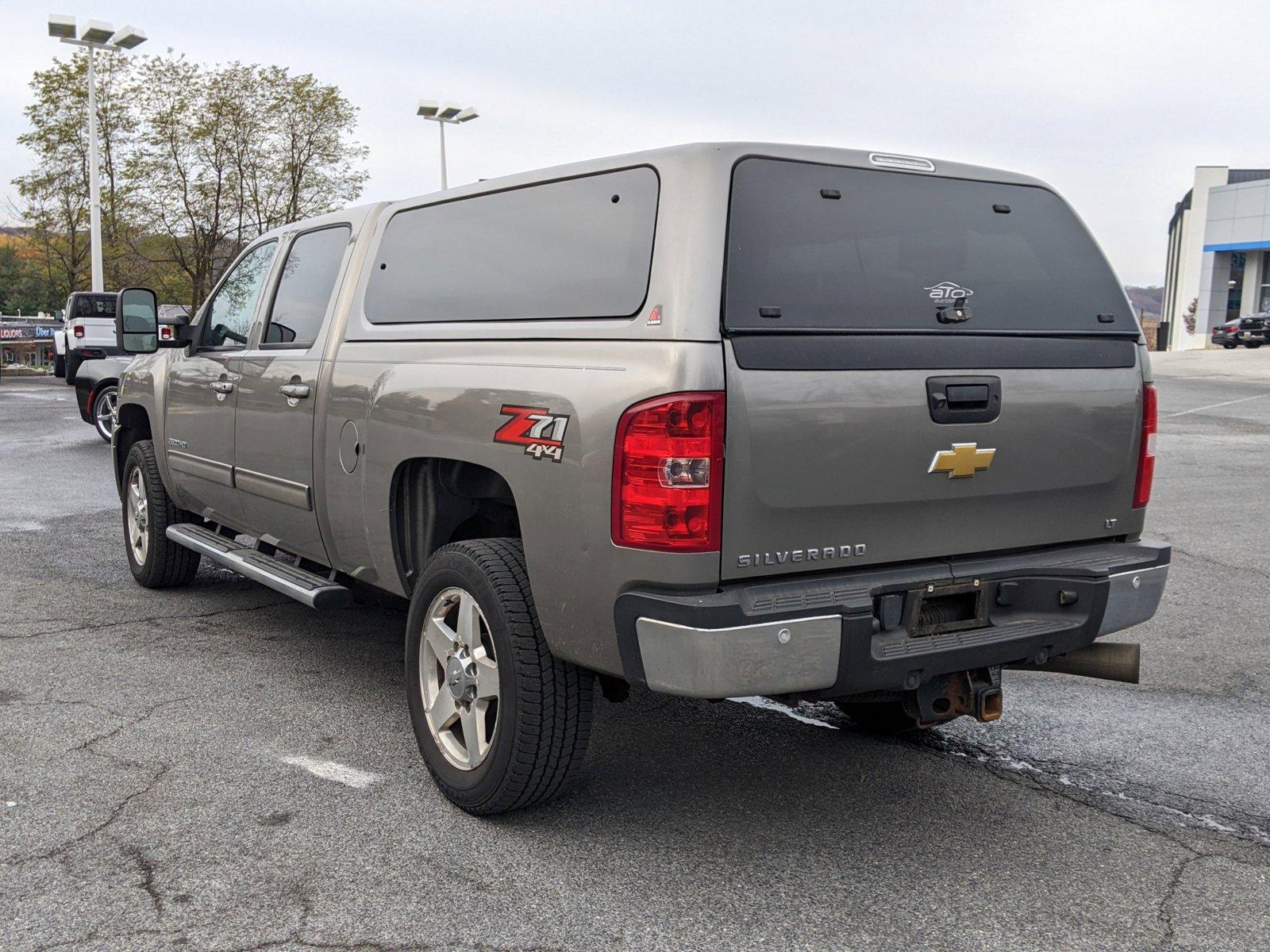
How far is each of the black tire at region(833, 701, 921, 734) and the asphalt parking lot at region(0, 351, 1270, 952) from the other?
0.25 feet

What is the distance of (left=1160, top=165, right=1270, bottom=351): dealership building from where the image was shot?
5238 cm

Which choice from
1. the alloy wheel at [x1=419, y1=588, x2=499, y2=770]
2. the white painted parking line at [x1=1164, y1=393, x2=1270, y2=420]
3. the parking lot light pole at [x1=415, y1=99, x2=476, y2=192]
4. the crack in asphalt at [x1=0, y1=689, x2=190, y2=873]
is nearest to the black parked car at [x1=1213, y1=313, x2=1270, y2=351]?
the white painted parking line at [x1=1164, y1=393, x2=1270, y2=420]

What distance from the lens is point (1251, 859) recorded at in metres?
3.59

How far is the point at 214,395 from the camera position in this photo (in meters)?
5.87

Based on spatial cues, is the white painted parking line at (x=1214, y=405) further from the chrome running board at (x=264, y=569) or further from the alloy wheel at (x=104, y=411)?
the chrome running board at (x=264, y=569)

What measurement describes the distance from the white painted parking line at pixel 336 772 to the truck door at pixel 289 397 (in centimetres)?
98

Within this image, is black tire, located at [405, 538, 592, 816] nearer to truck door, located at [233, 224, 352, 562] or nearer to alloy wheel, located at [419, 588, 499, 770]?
alloy wheel, located at [419, 588, 499, 770]

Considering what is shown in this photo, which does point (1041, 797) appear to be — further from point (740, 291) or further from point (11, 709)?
point (11, 709)

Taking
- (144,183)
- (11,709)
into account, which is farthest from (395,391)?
(144,183)

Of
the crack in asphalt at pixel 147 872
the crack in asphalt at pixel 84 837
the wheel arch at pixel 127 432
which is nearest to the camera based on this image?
the crack in asphalt at pixel 147 872

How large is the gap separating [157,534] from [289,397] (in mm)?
2141

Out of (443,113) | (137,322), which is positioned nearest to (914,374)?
(137,322)

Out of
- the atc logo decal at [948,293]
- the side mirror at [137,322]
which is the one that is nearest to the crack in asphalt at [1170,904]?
the atc logo decal at [948,293]

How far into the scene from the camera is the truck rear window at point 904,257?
133 inches
